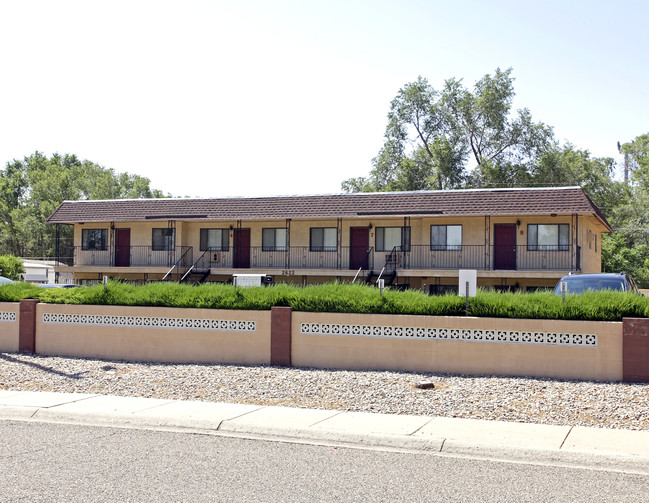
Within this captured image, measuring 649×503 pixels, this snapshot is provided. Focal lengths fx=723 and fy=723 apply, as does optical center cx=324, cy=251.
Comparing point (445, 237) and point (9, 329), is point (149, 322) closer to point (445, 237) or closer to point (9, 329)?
point (9, 329)

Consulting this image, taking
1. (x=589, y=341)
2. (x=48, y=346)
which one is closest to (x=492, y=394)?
(x=589, y=341)

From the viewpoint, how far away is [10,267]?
1801 inches

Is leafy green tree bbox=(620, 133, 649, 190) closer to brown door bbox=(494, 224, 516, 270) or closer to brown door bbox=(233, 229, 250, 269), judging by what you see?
brown door bbox=(494, 224, 516, 270)

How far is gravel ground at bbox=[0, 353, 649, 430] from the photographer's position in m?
11.2

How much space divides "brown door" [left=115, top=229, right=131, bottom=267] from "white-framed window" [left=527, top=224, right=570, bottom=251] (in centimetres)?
2025

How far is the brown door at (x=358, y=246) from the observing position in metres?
34.1

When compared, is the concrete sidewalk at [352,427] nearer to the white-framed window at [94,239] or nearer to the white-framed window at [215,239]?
the white-framed window at [215,239]

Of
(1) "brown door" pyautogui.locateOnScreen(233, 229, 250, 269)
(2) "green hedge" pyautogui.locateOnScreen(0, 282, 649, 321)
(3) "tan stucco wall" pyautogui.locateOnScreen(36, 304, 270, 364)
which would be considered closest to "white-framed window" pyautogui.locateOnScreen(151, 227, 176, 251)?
(1) "brown door" pyautogui.locateOnScreen(233, 229, 250, 269)

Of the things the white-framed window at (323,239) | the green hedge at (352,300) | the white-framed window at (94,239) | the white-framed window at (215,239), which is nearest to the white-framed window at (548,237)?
the white-framed window at (323,239)

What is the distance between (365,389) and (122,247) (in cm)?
2800

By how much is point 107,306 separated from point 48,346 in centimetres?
195

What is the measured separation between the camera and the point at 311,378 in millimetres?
13953

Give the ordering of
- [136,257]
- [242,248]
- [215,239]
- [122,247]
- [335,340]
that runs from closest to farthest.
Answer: [335,340] < [242,248] < [215,239] < [136,257] < [122,247]

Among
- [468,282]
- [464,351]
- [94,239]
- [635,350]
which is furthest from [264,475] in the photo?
[94,239]
